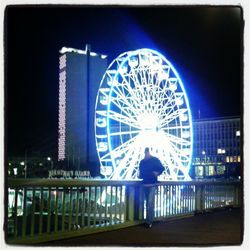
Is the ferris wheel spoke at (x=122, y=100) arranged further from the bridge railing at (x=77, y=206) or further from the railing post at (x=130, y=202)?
the railing post at (x=130, y=202)

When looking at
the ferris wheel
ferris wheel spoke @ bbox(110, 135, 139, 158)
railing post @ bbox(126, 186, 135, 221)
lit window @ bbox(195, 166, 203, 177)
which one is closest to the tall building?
ferris wheel spoke @ bbox(110, 135, 139, 158)

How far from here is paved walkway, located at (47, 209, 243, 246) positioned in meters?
3.86

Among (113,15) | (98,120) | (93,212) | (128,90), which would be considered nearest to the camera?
(113,15)

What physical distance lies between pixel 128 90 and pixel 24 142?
17.4ft

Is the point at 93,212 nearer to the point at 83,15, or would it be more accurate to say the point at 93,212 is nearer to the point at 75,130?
the point at 83,15

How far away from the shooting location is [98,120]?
8.94 meters

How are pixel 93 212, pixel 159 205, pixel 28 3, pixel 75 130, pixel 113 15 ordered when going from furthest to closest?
1. pixel 75 130
2. pixel 159 205
3. pixel 93 212
4. pixel 113 15
5. pixel 28 3

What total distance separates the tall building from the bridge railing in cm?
114

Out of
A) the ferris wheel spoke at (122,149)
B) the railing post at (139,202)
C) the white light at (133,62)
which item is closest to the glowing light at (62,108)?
the ferris wheel spoke at (122,149)

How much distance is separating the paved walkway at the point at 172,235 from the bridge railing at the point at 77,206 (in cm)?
16

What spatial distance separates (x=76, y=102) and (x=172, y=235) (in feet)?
9.24

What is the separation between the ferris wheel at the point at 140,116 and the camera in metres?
8.97

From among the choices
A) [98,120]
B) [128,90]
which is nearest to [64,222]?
[98,120]

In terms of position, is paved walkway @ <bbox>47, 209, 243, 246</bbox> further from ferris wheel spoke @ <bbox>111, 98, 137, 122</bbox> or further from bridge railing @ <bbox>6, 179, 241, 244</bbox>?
ferris wheel spoke @ <bbox>111, 98, 137, 122</bbox>
